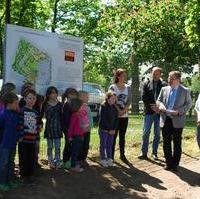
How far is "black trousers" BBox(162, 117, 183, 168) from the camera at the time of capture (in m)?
10.7

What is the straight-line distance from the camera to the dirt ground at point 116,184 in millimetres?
8609

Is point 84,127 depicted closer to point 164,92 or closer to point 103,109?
point 103,109

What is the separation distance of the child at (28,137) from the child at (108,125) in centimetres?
186

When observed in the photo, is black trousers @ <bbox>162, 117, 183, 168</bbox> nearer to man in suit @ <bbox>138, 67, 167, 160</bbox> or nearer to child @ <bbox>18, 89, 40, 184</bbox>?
man in suit @ <bbox>138, 67, 167, 160</bbox>

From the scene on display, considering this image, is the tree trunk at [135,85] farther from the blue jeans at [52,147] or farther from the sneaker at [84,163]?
the blue jeans at [52,147]

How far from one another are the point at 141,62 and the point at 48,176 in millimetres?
26101

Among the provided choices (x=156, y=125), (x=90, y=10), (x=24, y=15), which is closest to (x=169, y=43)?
(x=24, y=15)

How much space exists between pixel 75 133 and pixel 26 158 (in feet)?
4.08

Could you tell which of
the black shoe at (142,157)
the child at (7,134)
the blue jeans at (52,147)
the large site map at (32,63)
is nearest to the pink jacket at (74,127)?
the blue jeans at (52,147)

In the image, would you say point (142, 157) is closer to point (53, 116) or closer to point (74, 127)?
point (74, 127)

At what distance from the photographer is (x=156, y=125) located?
1194cm

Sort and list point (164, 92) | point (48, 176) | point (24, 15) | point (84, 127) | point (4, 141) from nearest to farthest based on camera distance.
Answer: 1. point (4, 141)
2. point (48, 176)
3. point (84, 127)
4. point (164, 92)
5. point (24, 15)

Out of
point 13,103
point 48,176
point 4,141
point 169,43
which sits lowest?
point 48,176

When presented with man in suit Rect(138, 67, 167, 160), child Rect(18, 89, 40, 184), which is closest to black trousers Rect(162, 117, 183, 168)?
man in suit Rect(138, 67, 167, 160)
